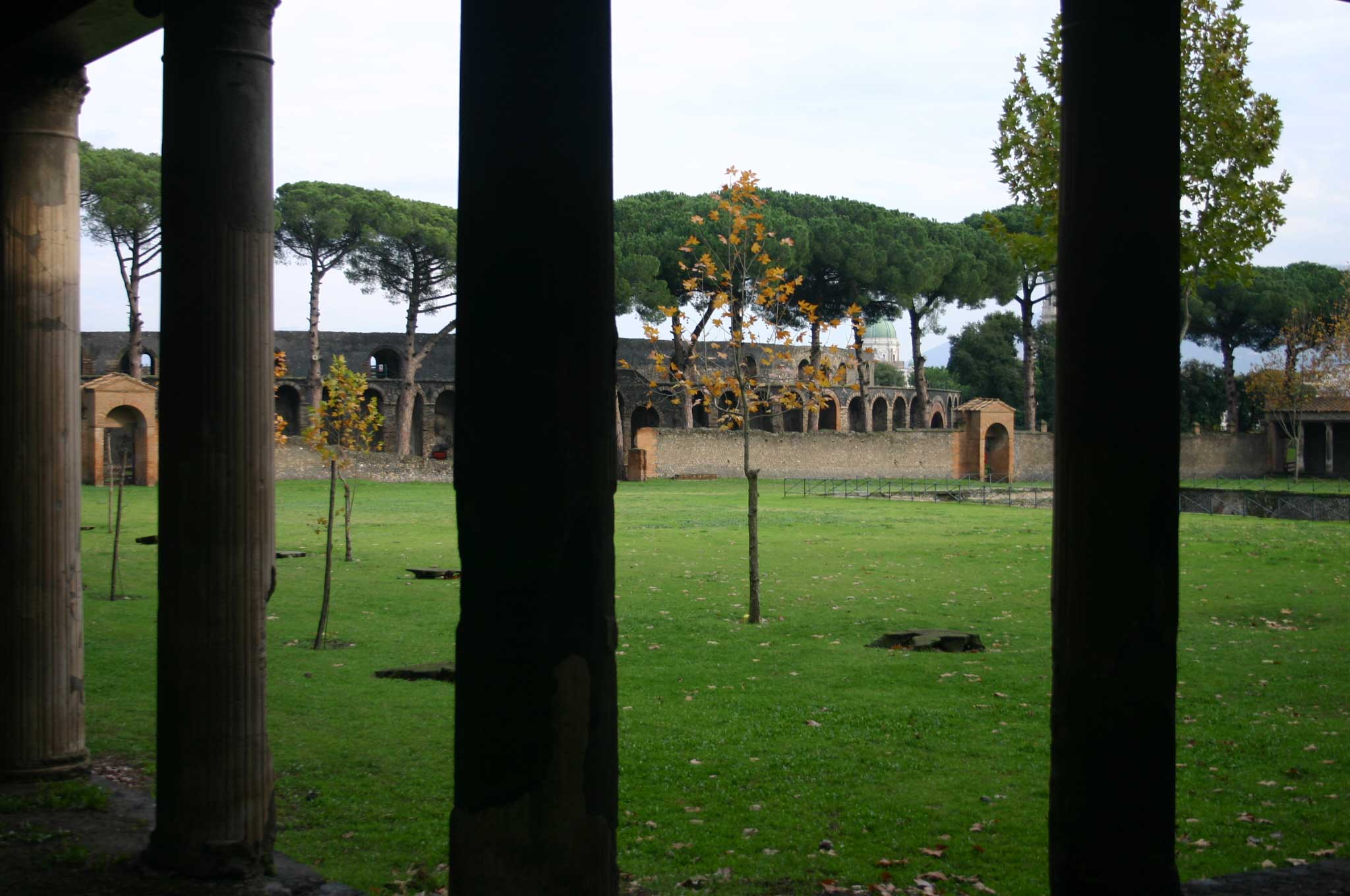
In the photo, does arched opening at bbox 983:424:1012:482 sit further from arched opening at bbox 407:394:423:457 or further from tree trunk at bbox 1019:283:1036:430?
arched opening at bbox 407:394:423:457

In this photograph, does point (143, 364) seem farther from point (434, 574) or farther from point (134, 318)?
point (434, 574)

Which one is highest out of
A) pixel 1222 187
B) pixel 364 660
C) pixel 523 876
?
pixel 1222 187

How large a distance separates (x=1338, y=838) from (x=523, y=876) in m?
3.76

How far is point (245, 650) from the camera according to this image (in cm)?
396

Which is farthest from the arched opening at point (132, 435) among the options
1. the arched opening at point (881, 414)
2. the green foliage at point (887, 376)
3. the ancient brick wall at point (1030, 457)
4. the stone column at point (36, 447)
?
the green foliage at point (887, 376)

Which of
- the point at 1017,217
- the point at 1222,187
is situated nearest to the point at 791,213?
the point at 1017,217

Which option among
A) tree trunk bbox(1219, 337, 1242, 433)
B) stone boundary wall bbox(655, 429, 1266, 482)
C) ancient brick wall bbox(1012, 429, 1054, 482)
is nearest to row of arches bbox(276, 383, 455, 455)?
stone boundary wall bbox(655, 429, 1266, 482)

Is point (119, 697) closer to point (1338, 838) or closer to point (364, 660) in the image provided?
point (364, 660)

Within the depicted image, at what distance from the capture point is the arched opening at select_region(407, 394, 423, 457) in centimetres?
4975

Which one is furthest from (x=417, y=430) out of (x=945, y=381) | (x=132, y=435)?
(x=945, y=381)

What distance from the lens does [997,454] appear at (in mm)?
43312

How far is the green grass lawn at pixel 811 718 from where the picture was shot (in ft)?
15.6

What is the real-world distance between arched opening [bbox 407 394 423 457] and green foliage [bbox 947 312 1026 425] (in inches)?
1117

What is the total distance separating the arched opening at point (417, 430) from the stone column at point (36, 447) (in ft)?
147
